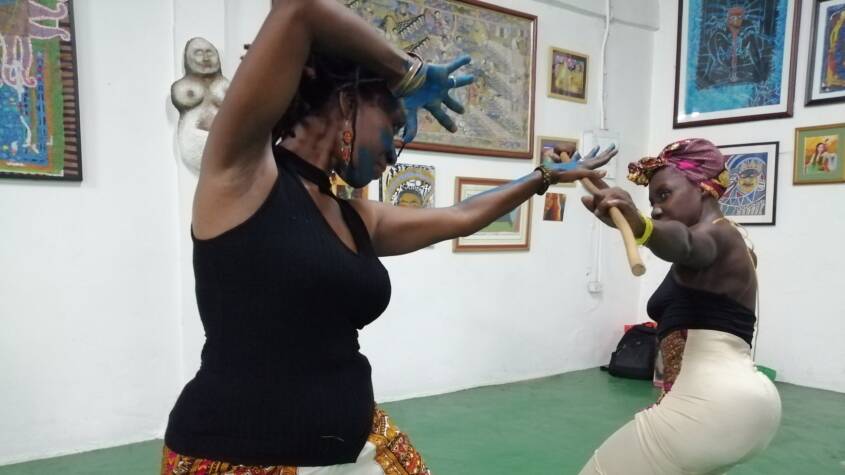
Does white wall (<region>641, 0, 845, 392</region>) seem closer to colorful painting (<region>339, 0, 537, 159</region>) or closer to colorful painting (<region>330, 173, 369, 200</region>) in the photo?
colorful painting (<region>339, 0, 537, 159</region>)

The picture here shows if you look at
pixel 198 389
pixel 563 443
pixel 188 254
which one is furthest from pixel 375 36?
pixel 563 443

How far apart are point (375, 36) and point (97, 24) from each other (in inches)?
89.9

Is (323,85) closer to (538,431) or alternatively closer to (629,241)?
(629,241)

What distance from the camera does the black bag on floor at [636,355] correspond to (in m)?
4.03

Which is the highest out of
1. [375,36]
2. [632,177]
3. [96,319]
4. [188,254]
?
[375,36]

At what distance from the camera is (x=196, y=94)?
267 cm

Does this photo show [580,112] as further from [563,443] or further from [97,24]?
[97,24]

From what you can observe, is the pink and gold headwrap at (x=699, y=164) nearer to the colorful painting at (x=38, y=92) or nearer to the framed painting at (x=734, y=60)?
the colorful painting at (x=38, y=92)

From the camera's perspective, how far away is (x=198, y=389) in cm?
87

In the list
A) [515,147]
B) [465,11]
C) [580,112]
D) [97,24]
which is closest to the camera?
[97,24]

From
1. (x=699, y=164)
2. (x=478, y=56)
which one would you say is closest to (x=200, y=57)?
(x=478, y=56)

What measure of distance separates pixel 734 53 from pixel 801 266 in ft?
5.24

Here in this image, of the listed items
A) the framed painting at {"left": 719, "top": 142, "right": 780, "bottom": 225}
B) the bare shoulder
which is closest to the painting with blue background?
the framed painting at {"left": 719, "top": 142, "right": 780, "bottom": 225}

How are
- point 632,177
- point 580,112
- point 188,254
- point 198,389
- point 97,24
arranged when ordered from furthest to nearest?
1. point 580,112
2. point 188,254
3. point 97,24
4. point 632,177
5. point 198,389
